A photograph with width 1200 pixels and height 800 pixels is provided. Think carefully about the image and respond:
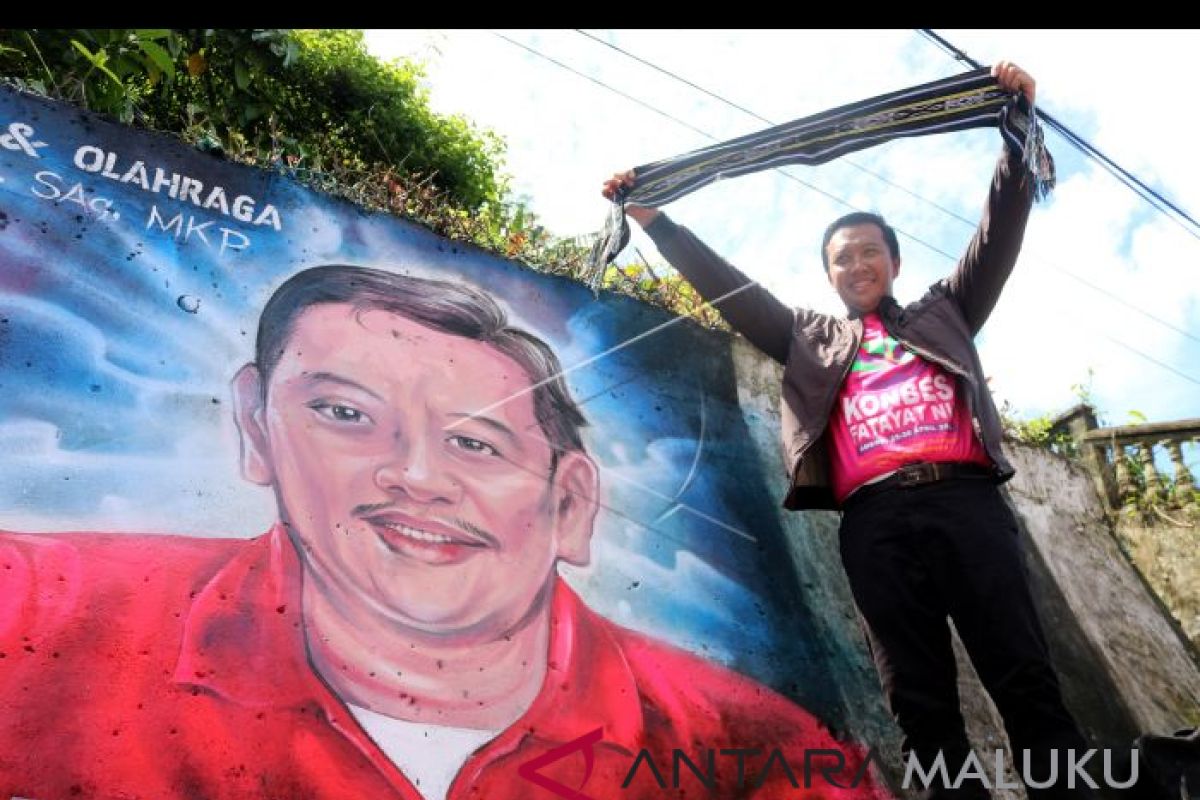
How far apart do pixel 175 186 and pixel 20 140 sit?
1.45 ft

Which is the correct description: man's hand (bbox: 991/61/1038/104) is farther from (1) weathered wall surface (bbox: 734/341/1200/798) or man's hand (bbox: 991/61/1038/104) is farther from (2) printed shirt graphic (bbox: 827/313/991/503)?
(1) weathered wall surface (bbox: 734/341/1200/798)

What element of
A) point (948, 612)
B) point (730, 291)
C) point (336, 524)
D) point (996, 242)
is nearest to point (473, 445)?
point (336, 524)

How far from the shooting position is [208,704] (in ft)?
7.20

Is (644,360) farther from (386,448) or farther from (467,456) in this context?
(386,448)

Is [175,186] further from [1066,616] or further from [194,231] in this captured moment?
[1066,616]

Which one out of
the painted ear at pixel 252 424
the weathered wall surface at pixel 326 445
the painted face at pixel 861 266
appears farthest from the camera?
the painted face at pixel 861 266

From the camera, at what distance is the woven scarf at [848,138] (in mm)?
A: 3020

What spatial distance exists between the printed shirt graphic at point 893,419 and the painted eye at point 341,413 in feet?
4.95

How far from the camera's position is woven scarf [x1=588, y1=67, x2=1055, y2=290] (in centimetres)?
302

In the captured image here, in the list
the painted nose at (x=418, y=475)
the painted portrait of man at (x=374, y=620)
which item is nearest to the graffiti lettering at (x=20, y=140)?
the painted portrait of man at (x=374, y=620)

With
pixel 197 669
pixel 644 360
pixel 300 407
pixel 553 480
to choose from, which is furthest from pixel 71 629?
pixel 644 360

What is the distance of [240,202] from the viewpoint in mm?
3088

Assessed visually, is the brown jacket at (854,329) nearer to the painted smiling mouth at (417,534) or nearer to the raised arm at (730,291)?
the raised arm at (730,291)
